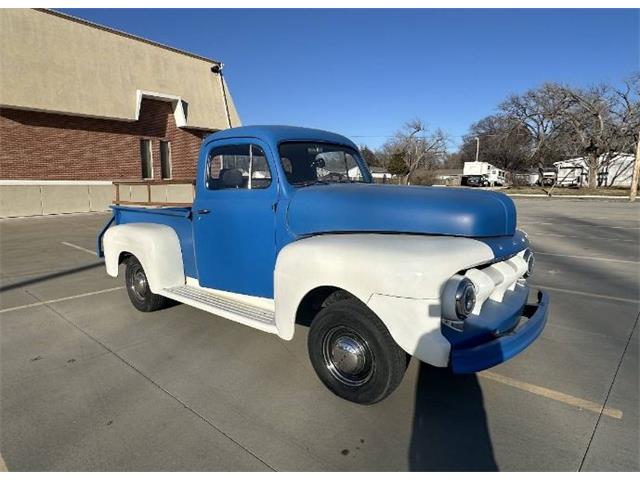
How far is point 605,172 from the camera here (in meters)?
44.6

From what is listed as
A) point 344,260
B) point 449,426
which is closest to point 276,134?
point 344,260

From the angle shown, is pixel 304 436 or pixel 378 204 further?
pixel 378 204

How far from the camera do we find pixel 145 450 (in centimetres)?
249

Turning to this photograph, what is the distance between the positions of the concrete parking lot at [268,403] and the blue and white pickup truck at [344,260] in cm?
41

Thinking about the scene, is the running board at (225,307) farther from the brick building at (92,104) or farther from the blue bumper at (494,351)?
the brick building at (92,104)

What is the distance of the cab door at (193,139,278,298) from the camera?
3578mm

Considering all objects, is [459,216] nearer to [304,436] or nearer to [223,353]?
[304,436]

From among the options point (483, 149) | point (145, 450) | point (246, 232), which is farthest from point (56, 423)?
point (483, 149)

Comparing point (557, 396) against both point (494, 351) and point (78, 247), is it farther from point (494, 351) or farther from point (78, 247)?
point (78, 247)

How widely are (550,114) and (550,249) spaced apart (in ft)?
133

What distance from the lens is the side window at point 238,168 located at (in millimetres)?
3709

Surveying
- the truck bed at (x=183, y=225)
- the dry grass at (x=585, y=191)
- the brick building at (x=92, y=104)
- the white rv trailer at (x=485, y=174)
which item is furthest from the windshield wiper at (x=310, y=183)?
the white rv trailer at (x=485, y=174)

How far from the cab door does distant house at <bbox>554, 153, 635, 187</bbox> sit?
4844 centimetres

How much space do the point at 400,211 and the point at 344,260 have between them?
584 millimetres
